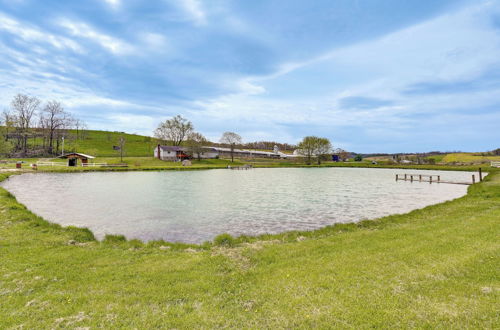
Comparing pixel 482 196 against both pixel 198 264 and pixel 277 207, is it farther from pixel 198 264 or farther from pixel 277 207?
pixel 198 264

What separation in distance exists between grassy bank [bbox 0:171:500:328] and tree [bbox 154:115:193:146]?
379 ft

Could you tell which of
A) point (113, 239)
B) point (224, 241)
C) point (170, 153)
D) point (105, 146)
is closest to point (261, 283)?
point (224, 241)

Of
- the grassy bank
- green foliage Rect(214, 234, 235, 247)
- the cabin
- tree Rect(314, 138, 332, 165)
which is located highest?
tree Rect(314, 138, 332, 165)

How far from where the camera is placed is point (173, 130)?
123 meters

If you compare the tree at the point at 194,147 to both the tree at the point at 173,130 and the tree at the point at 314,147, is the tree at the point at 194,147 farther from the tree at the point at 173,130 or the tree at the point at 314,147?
the tree at the point at 314,147

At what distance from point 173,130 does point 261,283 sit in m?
123

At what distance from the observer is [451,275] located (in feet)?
24.3


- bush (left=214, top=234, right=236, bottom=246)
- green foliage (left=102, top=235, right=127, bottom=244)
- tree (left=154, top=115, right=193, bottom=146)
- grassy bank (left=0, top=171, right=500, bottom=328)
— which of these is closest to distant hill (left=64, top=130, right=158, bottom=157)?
tree (left=154, top=115, right=193, bottom=146)

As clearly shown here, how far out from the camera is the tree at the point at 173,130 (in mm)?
122025

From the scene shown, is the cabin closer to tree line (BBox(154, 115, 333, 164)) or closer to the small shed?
tree line (BBox(154, 115, 333, 164))

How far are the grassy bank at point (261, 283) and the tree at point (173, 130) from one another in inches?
4550

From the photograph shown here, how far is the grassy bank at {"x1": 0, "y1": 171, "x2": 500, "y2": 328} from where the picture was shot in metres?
5.70

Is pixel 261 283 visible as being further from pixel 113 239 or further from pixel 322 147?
pixel 322 147

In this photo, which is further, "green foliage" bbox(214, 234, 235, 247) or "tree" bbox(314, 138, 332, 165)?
"tree" bbox(314, 138, 332, 165)
